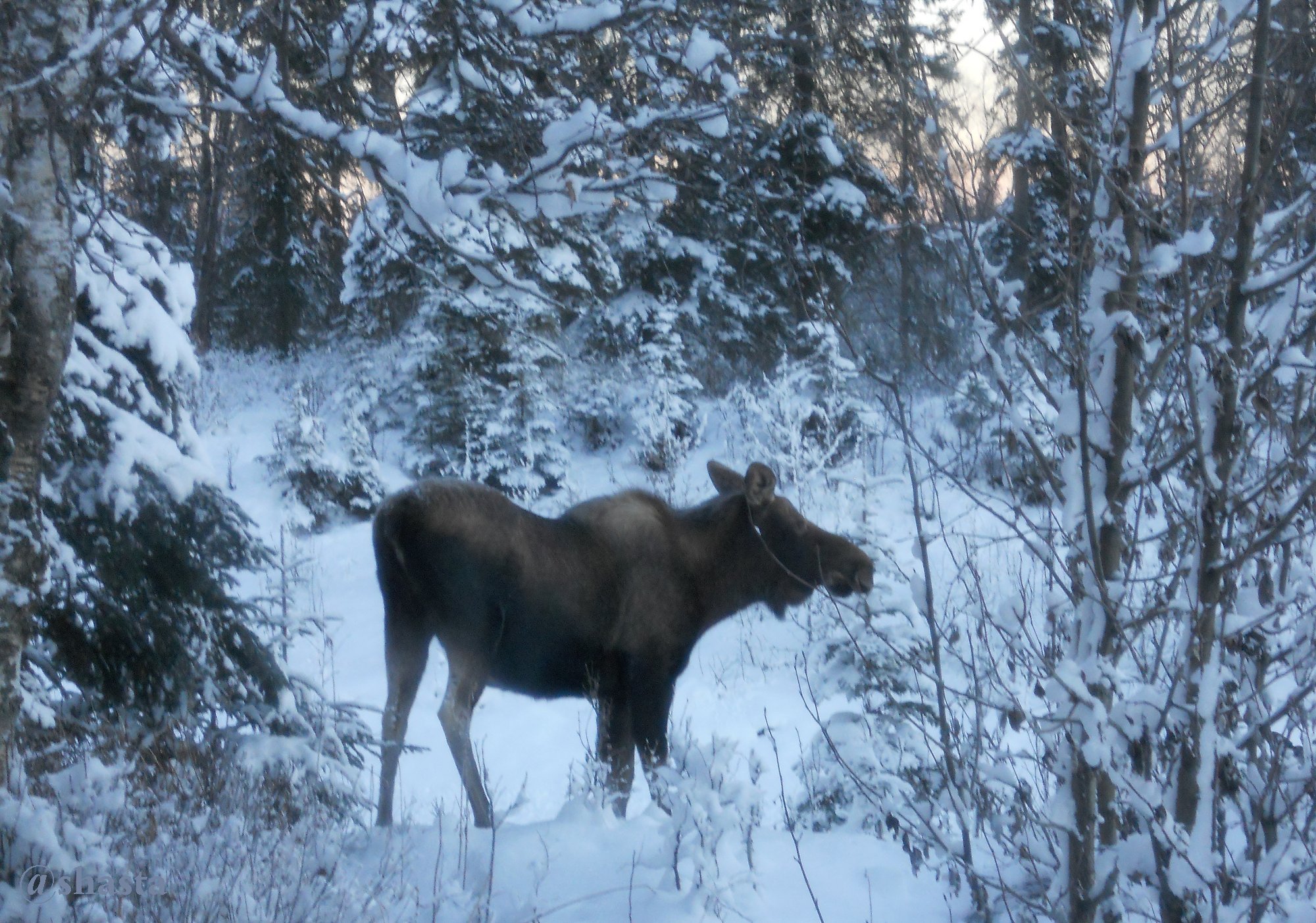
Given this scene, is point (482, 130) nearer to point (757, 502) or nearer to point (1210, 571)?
point (757, 502)

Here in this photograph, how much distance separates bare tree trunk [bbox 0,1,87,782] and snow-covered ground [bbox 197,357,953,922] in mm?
1434

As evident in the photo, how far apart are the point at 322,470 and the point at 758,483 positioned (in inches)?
256

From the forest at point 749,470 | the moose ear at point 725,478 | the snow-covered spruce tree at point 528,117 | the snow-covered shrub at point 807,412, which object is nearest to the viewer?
the forest at point 749,470

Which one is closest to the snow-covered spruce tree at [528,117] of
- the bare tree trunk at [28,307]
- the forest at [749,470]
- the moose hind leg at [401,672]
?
the forest at [749,470]

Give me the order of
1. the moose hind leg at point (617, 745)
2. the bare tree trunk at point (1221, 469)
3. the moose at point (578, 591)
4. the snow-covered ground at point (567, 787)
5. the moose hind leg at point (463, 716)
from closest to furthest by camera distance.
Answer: the bare tree trunk at point (1221, 469) → the snow-covered ground at point (567, 787) → the moose hind leg at point (463, 716) → the moose at point (578, 591) → the moose hind leg at point (617, 745)

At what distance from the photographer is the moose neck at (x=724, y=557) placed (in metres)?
5.72

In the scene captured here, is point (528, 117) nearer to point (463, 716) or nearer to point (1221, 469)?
point (463, 716)

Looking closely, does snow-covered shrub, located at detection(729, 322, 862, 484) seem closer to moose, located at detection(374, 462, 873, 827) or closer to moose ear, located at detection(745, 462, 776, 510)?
moose, located at detection(374, 462, 873, 827)

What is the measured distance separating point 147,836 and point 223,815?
0.30 meters

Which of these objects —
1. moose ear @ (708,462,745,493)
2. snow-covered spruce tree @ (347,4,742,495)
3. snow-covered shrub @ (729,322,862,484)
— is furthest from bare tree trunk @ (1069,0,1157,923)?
snow-covered shrub @ (729,322,862,484)

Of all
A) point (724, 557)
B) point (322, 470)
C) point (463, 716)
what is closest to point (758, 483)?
point (724, 557)

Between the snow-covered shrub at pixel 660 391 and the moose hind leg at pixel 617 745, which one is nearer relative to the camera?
the moose hind leg at pixel 617 745

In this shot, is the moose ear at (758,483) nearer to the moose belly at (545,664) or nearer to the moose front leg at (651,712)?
the moose front leg at (651,712)

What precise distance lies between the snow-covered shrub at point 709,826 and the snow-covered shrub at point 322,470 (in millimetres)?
7282
